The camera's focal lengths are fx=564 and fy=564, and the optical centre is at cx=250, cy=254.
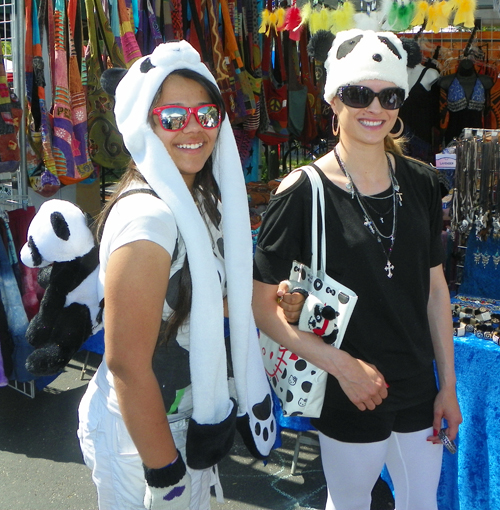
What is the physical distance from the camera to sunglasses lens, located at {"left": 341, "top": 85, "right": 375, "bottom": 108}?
65.9 inches

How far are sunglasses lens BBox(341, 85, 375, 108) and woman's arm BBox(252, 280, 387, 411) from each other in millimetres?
595

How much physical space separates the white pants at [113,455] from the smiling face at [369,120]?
97 cm

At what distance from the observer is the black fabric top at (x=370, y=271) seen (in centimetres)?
162

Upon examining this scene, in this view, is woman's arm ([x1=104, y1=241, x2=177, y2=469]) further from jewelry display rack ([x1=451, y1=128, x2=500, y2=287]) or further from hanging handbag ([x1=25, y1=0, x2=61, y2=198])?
hanging handbag ([x1=25, y1=0, x2=61, y2=198])

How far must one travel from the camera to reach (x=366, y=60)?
1.68 metres

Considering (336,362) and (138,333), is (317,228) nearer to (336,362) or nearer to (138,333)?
(336,362)

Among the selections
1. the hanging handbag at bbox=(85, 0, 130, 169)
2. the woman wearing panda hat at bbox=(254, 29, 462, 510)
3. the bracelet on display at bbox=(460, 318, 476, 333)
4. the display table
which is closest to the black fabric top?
the woman wearing panda hat at bbox=(254, 29, 462, 510)

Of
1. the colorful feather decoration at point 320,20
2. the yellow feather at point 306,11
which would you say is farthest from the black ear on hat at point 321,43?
the yellow feather at point 306,11

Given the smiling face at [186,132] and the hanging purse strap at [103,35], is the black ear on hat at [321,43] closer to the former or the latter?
the smiling face at [186,132]

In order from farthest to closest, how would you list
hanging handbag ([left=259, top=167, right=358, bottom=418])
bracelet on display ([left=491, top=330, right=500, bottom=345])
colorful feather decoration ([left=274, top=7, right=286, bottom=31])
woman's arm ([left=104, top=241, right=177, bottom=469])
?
colorful feather decoration ([left=274, top=7, right=286, bottom=31])
bracelet on display ([left=491, top=330, right=500, bottom=345])
hanging handbag ([left=259, top=167, right=358, bottom=418])
woman's arm ([left=104, top=241, right=177, bottom=469])

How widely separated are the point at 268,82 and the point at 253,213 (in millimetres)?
1820

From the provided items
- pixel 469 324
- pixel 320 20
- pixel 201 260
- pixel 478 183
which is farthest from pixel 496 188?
pixel 201 260

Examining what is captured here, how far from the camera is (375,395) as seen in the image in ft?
5.20

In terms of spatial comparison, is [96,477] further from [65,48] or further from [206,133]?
[65,48]
